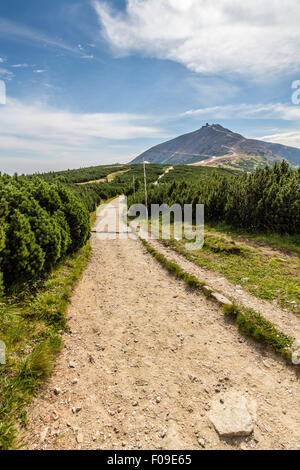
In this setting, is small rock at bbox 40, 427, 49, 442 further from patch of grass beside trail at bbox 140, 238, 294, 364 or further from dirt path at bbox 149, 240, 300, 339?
dirt path at bbox 149, 240, 300, 339

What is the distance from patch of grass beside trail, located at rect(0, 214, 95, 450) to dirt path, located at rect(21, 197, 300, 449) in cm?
24

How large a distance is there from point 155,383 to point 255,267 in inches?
275

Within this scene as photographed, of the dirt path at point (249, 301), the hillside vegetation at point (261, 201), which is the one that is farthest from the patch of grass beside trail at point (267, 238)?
the dirt path at point (249, 301)

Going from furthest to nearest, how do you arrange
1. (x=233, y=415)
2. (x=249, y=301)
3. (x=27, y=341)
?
(x=249, y=301) < (x=27, y=341) < (x=233, y=415)

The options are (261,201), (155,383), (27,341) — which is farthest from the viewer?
(261,201)

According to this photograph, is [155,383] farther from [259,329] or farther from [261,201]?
[261,201]

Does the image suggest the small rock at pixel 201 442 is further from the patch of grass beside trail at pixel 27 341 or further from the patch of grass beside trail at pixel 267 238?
the patch of grass beside trail at pixel 267 238

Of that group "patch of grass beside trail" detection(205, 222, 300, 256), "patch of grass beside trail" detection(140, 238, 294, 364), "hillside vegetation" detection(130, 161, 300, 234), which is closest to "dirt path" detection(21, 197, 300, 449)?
"patch of grass beside trail" detection(140, 238, 294, 364)

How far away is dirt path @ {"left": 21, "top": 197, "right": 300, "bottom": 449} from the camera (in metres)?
3.39

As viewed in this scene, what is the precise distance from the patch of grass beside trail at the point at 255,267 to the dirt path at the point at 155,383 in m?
2.11

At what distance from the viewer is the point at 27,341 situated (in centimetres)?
504

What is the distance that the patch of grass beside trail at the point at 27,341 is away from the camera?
3.60m

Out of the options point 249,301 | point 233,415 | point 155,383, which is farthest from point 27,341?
point 249,301
